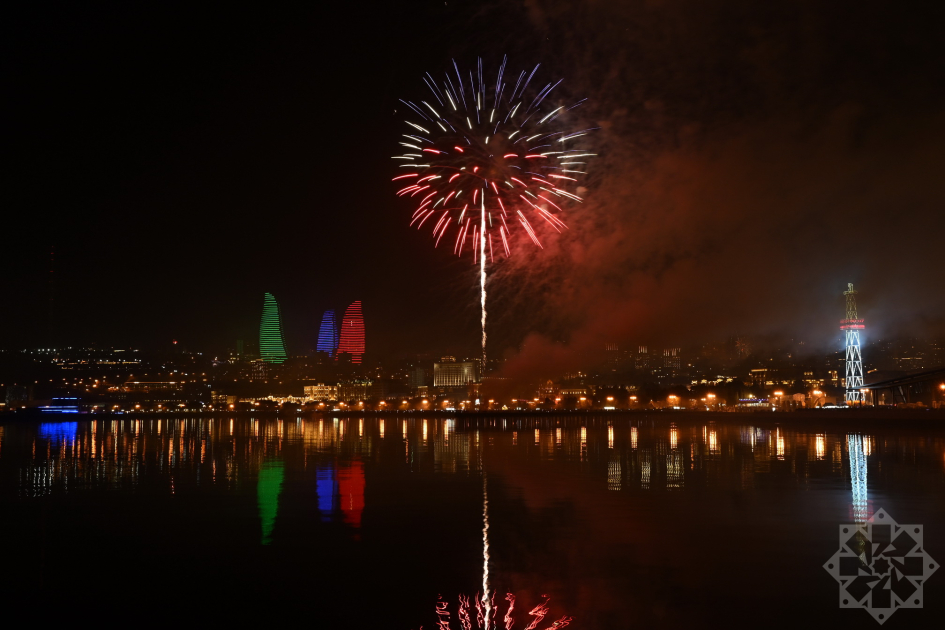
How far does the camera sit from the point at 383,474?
17.6 metres

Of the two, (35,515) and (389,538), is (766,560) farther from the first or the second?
(35,515)

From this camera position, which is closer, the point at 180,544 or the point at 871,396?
the point at 180,544

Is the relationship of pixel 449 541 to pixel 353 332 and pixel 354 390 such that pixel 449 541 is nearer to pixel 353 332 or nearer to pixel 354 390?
pixel 354 390

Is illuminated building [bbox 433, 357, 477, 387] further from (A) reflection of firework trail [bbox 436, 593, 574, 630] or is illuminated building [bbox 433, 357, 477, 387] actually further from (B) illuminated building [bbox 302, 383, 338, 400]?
(A) reflection of firework trail [bbox 436, 593, 574, 630]

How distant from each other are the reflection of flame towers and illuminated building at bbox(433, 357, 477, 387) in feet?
482

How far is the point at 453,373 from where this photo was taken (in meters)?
176

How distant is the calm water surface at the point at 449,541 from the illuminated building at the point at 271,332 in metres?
167

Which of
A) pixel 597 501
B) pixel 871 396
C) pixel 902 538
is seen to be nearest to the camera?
pixel 902 538

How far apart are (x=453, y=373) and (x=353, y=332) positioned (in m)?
35.5

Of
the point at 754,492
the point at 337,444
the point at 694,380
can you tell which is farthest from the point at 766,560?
the point at 694,380

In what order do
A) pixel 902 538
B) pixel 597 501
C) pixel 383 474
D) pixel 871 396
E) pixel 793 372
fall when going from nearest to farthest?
pixel 902 538
pixel 597 501
pixel 383 474
pixel 871 396
pixel 793 372

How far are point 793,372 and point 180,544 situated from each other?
137 metres

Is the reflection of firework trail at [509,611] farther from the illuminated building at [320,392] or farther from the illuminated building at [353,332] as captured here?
the illuminated building at [353,332]

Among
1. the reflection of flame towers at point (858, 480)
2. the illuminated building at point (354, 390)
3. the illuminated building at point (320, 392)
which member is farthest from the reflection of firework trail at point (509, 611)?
the illuminated building at point (320, 392)
